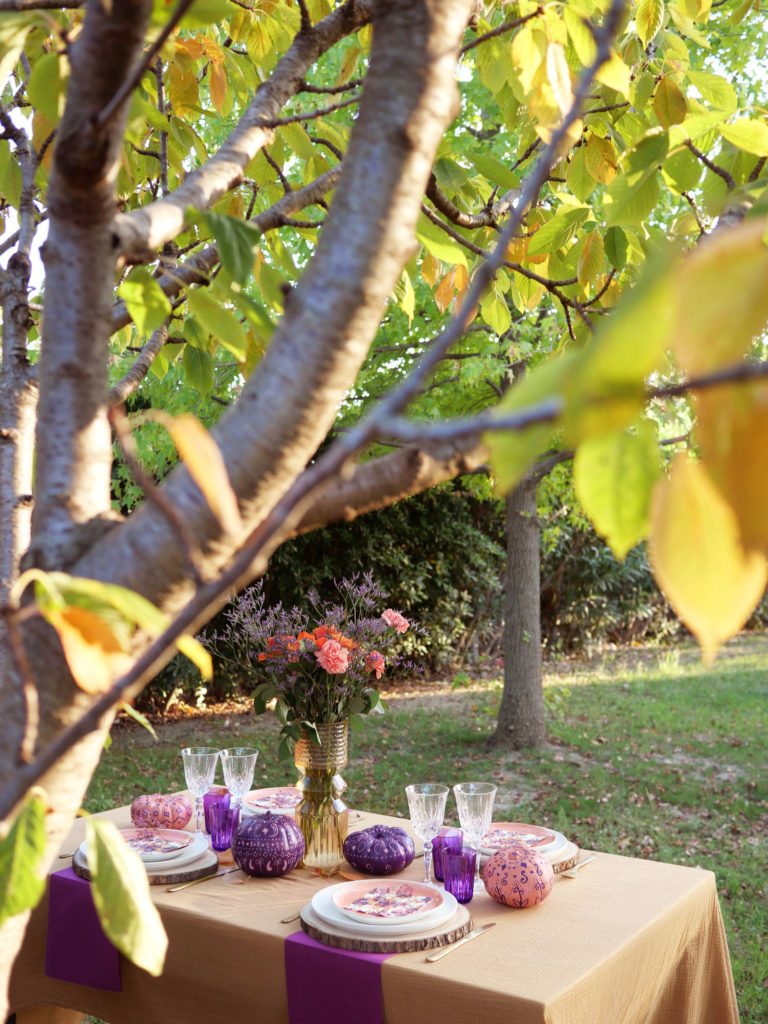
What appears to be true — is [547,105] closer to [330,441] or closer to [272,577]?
[330,441]

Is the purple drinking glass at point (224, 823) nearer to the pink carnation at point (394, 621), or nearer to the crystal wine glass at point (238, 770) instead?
the crystal wine glass at point (238, 770)

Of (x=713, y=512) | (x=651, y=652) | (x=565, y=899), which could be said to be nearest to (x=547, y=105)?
(x=713, y=512)

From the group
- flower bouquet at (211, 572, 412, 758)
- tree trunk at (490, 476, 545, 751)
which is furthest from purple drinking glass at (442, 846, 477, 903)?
tree trunk at (490, 476, 545, 751)

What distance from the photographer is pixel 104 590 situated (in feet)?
1.66

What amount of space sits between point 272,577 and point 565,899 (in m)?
6.28

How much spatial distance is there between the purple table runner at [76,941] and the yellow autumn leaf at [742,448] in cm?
223

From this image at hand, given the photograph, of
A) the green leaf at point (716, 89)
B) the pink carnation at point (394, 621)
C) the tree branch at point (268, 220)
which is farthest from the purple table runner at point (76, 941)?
the green leaf at point (716, 89)

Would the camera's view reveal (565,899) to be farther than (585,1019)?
Yes

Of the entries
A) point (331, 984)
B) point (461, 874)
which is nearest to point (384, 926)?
point (331, 984)

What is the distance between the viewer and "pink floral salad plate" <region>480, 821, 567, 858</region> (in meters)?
2.36

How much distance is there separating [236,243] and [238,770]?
2212mm

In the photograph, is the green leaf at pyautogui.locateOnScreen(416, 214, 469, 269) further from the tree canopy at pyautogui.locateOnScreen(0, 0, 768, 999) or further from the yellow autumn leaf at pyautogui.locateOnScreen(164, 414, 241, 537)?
the yellow autumn leaf at pyautogui.locateOnScreen(164, 414, 241, 537)

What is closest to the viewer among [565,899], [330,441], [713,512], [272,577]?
[713,512]

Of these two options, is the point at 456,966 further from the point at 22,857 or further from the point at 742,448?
the point at 742,448
